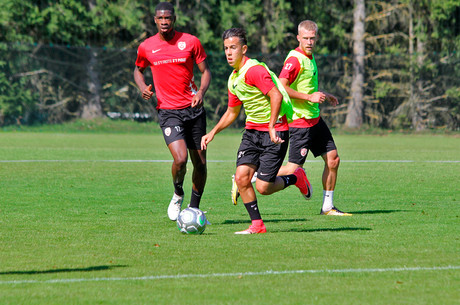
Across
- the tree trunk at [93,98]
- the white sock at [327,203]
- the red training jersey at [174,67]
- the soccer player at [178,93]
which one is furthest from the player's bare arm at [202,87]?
the tree trunk at [93,98]

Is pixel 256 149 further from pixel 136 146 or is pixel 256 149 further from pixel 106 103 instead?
pixel 106 103

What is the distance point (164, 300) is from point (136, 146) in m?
19.7

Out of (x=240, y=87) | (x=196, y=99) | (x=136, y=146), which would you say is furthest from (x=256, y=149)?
(x=136, y=146)

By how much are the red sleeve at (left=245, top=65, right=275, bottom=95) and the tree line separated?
983 inches

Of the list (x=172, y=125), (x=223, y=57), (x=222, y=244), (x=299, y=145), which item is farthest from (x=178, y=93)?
(x=223, y=57)

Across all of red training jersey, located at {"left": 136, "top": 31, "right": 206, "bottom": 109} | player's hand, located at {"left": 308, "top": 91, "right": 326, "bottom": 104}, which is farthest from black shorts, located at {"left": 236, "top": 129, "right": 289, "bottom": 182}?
red training jersey, located at {"left": 136, "top": 31, "right": 206, "bottom": 109}

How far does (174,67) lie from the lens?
9.82 m

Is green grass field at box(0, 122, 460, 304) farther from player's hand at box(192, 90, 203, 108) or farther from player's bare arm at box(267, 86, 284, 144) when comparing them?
player's hand at box(192, 90, 203, 108)

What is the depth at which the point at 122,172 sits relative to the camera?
52.2ft

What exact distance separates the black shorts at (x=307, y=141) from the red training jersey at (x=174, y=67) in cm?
148

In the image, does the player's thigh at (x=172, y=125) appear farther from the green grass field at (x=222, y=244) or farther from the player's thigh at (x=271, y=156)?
the player's thigh at (x=271, y=156)

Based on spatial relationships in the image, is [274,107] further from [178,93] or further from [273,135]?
[178,93]

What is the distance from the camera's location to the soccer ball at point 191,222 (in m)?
8.20

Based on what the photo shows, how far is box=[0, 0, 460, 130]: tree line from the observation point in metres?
32.5
